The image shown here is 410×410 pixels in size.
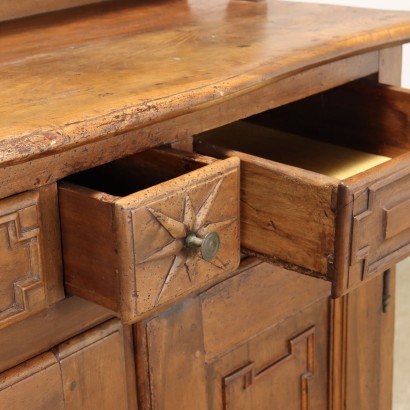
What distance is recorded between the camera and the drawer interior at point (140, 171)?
1060 mm

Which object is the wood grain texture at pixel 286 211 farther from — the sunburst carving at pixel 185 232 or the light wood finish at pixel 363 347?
the light wood finish at pixel 363 347

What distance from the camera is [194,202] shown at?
1.01m

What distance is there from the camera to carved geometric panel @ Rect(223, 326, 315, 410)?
133cm

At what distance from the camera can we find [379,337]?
61.9 inches

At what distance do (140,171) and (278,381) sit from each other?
0.45 m

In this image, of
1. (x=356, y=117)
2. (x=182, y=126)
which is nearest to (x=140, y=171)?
(x=182, y=126)

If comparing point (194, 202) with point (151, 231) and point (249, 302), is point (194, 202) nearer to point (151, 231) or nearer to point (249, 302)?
point (151, 231)

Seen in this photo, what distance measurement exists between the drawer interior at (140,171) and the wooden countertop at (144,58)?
2 cm

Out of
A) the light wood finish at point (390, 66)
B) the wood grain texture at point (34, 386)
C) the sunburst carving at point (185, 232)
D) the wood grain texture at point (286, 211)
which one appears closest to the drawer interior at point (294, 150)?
Result: the light wood finish at point (390, 66)

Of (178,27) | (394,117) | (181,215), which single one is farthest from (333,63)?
(181,215)

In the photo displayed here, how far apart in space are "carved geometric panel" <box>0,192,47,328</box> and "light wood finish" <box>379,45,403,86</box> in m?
0.62

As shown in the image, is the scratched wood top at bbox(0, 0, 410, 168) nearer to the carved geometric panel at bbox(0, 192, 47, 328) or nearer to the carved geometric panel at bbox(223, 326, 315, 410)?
the carved geometric panel at bbox(0, 192, 47, 328)

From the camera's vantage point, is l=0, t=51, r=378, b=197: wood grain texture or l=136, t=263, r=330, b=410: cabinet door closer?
l=0, t=51, r=378, b=197: wood grain texture

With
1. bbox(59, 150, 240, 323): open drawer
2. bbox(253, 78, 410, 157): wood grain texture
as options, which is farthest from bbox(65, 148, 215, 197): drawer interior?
bbox(253, 78, 410, 157): wood grain texture
